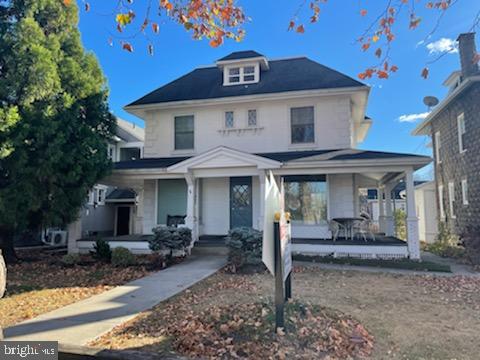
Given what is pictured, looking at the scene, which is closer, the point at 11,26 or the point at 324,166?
the point at 11,26

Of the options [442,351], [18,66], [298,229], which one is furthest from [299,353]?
[18,66]

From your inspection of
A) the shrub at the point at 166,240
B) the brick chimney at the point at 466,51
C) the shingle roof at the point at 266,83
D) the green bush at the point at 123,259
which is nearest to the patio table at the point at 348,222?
the shingle roof at the point at 266,83

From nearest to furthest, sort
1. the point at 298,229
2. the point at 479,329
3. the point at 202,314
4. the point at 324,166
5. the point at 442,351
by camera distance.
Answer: the point at 442,351, the point at 479,329, the point at 202,314, the point at 324,166, the point at 298,229

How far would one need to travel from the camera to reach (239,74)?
15062mm

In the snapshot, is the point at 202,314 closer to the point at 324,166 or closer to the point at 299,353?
the point at 299,353

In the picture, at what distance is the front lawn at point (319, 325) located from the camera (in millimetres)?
3977

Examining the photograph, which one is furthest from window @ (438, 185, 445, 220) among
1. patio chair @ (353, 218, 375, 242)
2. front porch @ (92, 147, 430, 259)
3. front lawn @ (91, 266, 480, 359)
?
front lawn @ (91, 266, 480, 359)

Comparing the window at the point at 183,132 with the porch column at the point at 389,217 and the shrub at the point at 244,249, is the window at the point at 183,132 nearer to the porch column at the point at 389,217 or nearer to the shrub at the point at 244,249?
the shrub at the point at 244,249

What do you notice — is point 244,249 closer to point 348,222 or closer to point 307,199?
point 348,222

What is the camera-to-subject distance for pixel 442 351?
4.09 metres

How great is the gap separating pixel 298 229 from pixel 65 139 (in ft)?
28.5

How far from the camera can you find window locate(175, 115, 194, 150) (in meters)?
14.5

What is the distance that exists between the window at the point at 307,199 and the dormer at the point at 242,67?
5.15m

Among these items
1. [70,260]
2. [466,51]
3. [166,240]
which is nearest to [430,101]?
[466,51]
